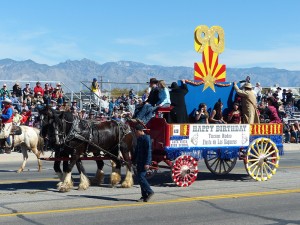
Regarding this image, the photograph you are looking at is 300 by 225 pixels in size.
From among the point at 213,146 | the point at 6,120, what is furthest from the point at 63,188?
the point at 6,120

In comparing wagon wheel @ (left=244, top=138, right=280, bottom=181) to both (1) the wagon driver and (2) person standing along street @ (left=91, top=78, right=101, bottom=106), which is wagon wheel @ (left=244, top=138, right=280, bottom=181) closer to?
(1) the wagon driver

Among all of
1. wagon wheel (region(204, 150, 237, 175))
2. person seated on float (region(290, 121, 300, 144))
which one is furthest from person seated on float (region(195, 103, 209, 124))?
person seated on float (region(290, 121, 300, 144))

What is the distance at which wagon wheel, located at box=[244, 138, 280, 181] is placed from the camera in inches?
618

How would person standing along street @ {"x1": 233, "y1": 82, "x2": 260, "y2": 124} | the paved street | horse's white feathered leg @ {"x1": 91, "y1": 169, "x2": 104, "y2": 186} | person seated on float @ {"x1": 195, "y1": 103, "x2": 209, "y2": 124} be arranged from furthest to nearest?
person standing along street @ {"x1": 233, "y1": 82, "x2": 260, "y2": 124} → person seated on float @ {"x1": 195, "y1": 103, "x2": 209, "y2": 124} → horse's white feathered leg @ {"x1": 91, "y1": 169, "x2": 104, "y2": 186} → the paved street

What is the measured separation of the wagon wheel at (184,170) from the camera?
14.3 m

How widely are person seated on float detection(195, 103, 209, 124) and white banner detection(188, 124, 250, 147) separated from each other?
425 mm

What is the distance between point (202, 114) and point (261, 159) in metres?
2.01

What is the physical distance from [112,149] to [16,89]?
1685cm

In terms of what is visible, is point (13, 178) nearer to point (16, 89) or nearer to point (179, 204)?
point (179, 204)

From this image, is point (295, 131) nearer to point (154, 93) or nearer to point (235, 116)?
point (235, 116)

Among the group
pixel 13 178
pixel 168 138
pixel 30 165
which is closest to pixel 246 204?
pixel 168 138

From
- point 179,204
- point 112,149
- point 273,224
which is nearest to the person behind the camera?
point 273,224

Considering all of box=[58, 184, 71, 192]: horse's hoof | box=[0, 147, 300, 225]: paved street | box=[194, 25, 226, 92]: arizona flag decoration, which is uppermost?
box=[194, 25, 226, 92]: arizona flag decoration

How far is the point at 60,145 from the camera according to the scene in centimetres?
1370
